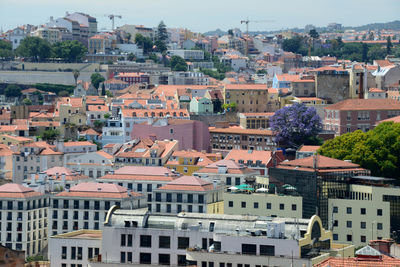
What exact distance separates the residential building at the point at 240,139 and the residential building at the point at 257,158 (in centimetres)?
784

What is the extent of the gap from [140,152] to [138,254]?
132 feet

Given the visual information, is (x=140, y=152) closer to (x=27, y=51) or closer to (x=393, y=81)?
(x=393, y=81)

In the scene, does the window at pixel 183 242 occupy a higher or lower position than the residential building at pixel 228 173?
higher

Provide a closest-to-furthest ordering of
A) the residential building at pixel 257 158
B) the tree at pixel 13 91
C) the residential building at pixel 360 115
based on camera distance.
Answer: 1. the residential building at pixel 257 158
2. the residential building at pixel 360 115
3. the tree at pixel 13 91

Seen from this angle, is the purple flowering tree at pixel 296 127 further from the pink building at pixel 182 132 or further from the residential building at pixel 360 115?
Result: the pink building at pixel 182 132

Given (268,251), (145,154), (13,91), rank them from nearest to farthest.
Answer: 1. (268,251)
2. (145,154)
3. (13,91)

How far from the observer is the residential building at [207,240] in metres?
49.2

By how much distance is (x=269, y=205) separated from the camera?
64.5m

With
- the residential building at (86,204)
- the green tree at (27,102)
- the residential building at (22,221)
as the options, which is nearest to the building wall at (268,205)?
the residential building at (86,204)

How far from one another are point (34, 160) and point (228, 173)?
21.4m

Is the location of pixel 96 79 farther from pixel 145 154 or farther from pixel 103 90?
pixel 145 154

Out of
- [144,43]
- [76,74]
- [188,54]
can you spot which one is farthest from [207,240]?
→ [188,54]

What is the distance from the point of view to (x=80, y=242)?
57.4 m

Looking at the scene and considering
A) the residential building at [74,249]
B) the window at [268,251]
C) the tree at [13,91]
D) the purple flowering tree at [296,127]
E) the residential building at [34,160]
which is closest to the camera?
the window at [268,251]
